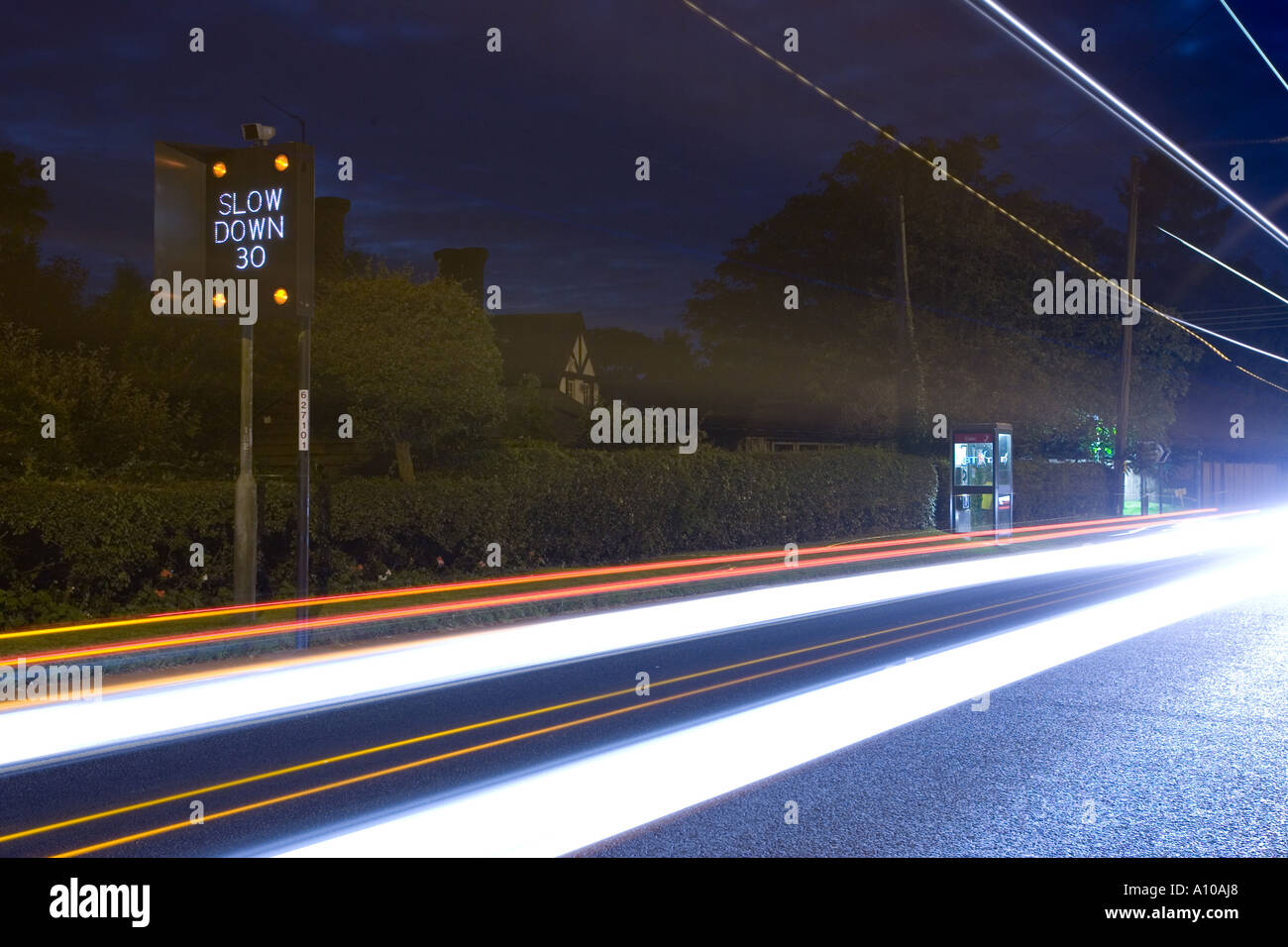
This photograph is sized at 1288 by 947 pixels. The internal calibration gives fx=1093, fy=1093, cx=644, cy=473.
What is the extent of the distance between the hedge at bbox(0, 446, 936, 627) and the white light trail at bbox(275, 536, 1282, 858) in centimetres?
864

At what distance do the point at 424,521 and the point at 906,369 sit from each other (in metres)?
20.9

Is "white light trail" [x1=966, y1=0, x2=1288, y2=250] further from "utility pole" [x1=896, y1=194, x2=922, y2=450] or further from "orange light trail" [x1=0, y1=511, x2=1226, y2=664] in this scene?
"utility pole" [x1=896, y1=194, x2=922, y2=450]

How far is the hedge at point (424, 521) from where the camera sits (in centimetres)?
1312

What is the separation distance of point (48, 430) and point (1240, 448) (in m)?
71.1

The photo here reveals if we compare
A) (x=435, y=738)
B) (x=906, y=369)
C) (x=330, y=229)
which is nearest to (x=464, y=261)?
(x=330, y=229)

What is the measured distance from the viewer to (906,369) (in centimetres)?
3416

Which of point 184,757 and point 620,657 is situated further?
point 620,657

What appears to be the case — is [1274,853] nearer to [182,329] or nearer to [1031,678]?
[1031,678]

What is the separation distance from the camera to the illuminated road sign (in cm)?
1223

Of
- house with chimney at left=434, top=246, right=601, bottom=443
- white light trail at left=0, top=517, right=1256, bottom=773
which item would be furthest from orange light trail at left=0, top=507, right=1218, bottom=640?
house with chimney at left=434, top=246, right=601, bottom=443

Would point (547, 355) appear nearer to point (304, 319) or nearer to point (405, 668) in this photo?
point (304, 319)
